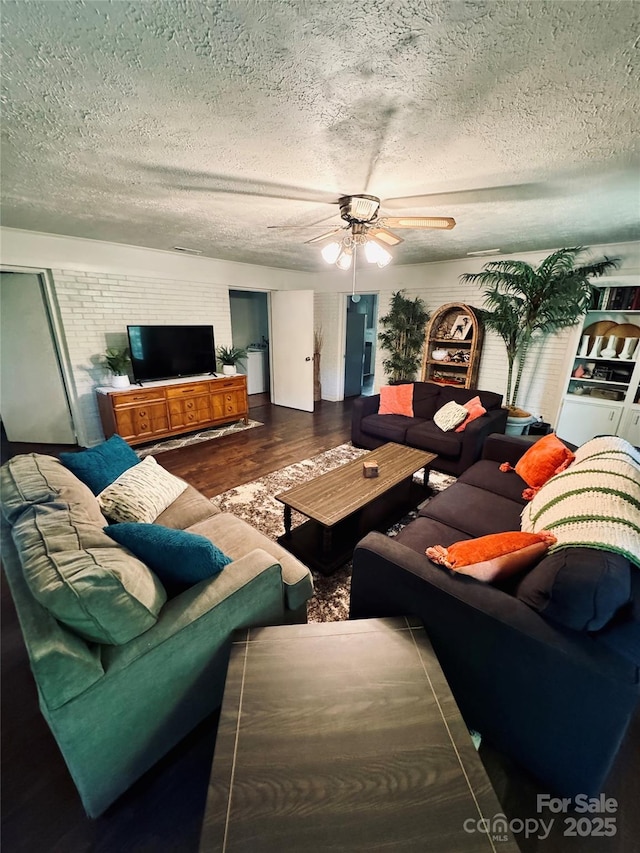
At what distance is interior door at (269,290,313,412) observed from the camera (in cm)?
525

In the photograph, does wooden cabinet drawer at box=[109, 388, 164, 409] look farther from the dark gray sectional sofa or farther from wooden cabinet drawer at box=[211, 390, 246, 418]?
the dark gray sectional sofa

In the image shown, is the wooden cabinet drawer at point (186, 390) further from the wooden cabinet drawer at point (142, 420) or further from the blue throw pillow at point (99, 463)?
the blue throw pillow at point (99, 463)

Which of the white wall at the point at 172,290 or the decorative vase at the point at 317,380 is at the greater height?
the white wall at the point at 172,290

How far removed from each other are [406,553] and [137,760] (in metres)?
1.15

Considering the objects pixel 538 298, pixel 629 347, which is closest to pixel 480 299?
pixel 538 298

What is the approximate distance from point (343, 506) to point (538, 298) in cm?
339

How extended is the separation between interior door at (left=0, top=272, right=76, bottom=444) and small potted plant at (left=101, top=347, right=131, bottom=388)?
0.54 metres

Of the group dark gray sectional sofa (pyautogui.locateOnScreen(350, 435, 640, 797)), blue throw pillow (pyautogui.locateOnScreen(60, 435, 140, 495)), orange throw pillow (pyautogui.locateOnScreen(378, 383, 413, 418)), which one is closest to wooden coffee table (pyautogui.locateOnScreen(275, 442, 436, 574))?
dark gray sectional sofa (pyautogui.locateOnScreen(350, 435, 640, 797))

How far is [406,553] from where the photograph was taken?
137 centimetres

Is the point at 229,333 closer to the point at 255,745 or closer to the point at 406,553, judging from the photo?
the point at 406,553

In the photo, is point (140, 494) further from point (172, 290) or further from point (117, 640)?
point (172, 290)

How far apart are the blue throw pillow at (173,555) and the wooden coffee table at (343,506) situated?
82 centimetres

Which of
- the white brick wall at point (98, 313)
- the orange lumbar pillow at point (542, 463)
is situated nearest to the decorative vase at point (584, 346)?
the orange lumbar pillow at point (542, 463)

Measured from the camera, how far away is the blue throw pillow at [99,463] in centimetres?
184
